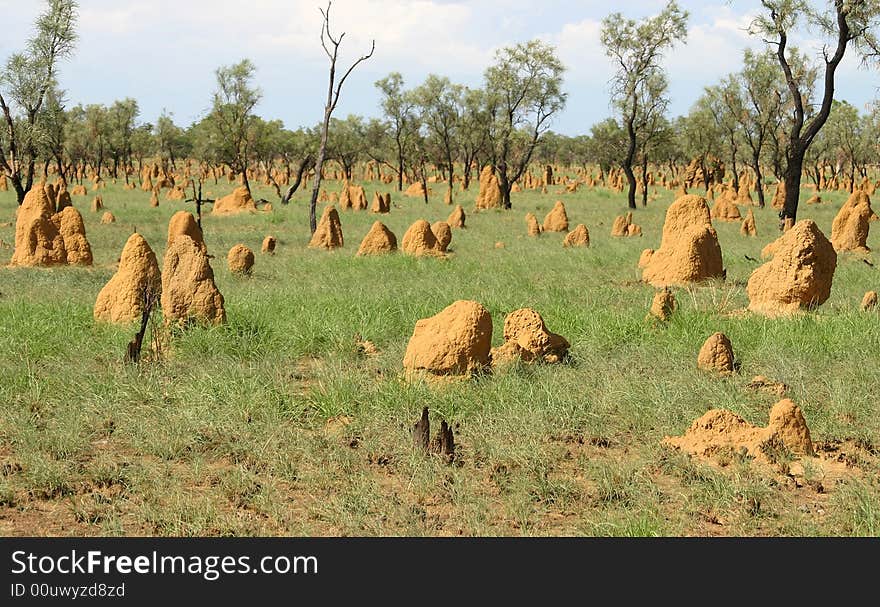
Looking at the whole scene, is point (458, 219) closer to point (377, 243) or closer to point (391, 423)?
point (377, 243)

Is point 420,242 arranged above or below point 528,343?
above

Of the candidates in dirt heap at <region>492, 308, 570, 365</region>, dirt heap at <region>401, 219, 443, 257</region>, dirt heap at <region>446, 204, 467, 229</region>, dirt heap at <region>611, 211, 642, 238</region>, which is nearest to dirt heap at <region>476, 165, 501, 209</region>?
dirt heap at <region>446, 204, 467, 229</region>

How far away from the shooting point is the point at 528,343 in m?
6.60

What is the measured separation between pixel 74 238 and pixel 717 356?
1060 cm

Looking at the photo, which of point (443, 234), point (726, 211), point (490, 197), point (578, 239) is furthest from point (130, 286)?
point (490, 197)

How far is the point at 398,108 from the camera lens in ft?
134

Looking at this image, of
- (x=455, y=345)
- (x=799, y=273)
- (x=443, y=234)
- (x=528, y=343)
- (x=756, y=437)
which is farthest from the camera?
(x=443, y=234)

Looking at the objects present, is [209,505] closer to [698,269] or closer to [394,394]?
[394,394]

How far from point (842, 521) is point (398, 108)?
1524 inches

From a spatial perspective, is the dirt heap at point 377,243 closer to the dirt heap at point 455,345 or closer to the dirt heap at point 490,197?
the dirt heap at point 455,345

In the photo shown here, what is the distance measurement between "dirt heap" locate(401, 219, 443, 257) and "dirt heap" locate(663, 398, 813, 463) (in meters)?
9.94

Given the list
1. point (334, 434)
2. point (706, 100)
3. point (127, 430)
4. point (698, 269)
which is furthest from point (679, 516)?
point (706, 100)

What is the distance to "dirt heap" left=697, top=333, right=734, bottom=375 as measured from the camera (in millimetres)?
6316

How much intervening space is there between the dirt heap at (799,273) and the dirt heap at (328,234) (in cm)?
982
